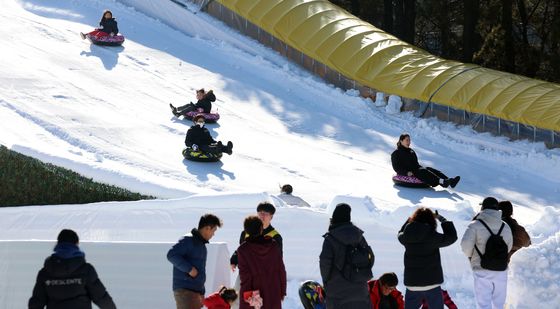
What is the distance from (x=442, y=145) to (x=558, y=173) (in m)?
2.85

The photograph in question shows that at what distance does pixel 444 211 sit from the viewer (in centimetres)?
1360

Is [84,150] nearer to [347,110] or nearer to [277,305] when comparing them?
[347,110]

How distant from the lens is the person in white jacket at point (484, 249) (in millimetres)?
10148

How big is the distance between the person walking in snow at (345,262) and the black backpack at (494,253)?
1.49m

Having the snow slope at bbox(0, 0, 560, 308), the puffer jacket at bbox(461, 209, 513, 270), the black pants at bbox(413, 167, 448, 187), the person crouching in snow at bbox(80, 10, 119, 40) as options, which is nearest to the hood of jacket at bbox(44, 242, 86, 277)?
the snow slope at bbox(0, 0, 560, 308)

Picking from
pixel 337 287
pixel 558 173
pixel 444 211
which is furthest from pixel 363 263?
pixel 558 173

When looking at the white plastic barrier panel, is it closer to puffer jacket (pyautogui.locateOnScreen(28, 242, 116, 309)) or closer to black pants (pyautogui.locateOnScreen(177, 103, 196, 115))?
puffer jacket (pyautogui.locateOnScreen(28, 242, 116, 309))

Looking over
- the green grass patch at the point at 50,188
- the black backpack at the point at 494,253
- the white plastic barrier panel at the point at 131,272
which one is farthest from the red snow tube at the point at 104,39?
the black backpack at the point at 494,253

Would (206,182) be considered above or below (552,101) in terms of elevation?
below

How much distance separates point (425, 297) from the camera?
9672 millimetres

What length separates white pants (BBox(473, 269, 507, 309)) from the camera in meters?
10.2

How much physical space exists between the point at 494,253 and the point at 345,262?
1775 mm

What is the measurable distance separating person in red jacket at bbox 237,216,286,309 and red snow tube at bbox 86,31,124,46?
19.7 m

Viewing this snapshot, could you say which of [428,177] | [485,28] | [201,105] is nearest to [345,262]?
[428,177]
